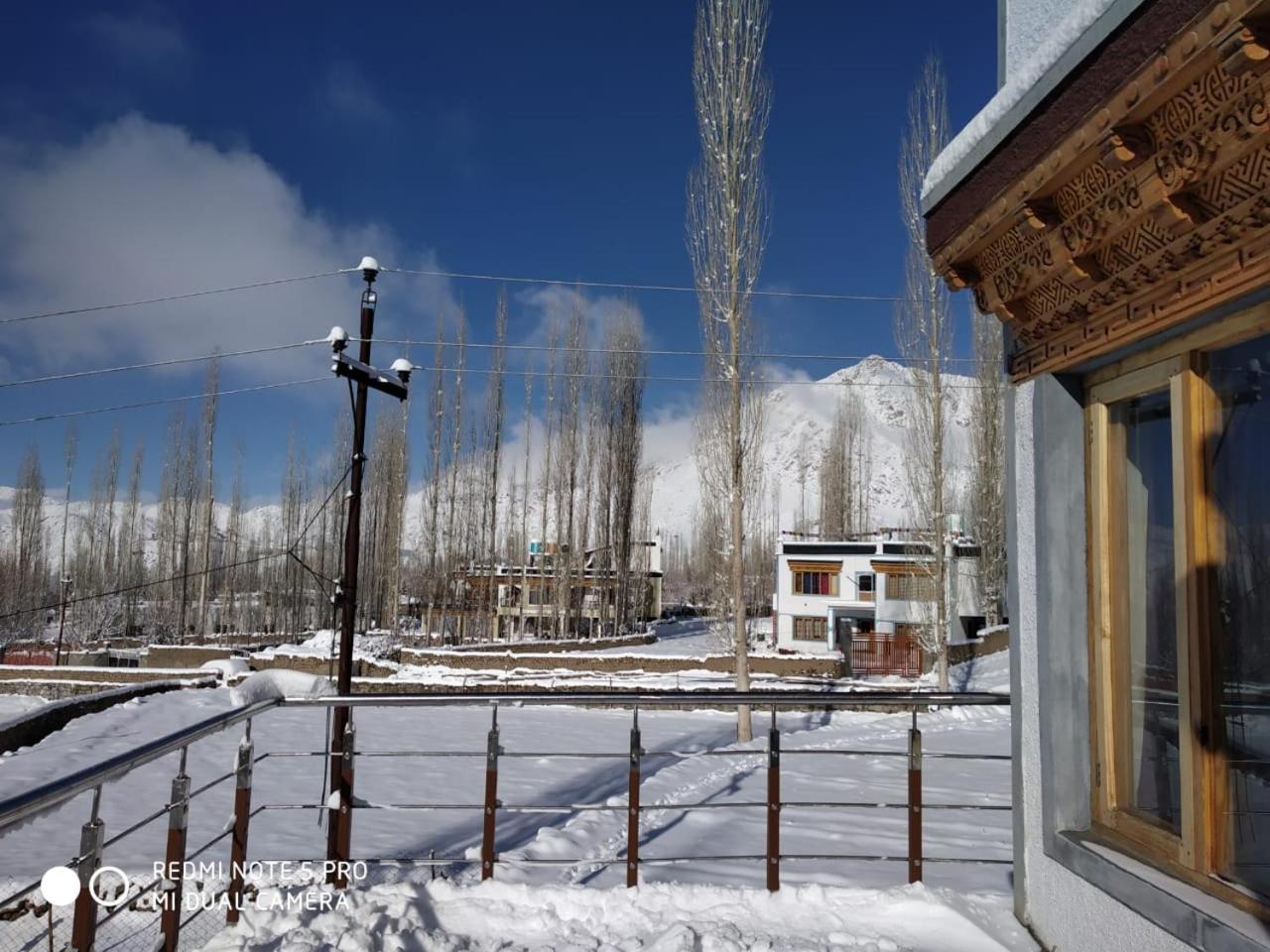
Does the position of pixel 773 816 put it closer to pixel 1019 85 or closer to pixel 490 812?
pixel 490 812

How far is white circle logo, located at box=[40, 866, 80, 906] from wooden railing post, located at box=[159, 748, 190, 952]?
1.27ft

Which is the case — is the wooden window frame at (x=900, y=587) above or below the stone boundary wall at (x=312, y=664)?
above

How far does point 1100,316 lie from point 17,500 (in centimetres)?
4718

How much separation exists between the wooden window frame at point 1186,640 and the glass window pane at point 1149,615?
0.03 metres

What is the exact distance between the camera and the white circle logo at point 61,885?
2111 mm

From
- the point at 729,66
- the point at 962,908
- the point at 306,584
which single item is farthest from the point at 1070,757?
the point at 306,584

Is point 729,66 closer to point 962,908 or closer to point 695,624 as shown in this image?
point 962,908

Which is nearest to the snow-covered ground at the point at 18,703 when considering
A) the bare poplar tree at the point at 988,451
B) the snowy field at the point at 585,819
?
the snowy field at the point at 585,819

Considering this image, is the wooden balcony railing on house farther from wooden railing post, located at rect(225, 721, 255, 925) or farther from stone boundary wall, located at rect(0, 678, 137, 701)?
wooden railing post, located at rect(225, 721, 255, 925)

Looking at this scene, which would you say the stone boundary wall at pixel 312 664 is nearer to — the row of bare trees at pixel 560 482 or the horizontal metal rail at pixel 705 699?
the row of bare trees at pixel 560 482

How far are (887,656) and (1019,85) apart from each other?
1919 cm

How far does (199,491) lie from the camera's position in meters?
34.2

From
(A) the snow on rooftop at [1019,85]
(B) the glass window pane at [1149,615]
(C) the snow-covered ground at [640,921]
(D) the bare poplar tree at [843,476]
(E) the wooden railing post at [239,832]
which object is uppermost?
(D) the bare poplar tree at [843,476]

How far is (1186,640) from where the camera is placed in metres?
2.05
